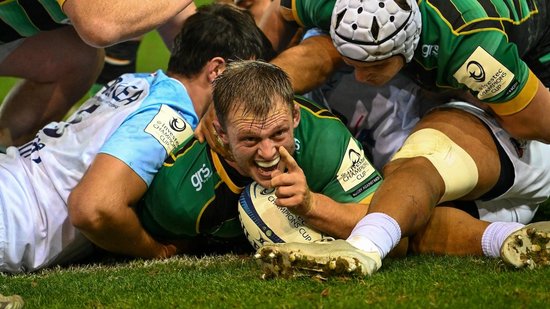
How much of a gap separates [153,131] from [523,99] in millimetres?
1780

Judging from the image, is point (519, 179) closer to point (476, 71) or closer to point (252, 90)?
point (476, 71)

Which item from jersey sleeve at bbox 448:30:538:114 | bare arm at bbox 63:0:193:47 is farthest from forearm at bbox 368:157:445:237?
bare arm at bbox 63:0:193:47

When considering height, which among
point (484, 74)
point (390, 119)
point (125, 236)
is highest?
point (484, 74)

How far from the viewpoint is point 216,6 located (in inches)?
231

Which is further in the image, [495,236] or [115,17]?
[115,17]

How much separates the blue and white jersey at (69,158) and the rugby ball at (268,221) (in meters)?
0.56

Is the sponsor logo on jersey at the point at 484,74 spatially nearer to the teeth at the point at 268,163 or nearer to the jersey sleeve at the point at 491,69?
the jersey sleeve at the point at 491,69

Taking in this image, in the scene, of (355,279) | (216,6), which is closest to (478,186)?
(355,279)

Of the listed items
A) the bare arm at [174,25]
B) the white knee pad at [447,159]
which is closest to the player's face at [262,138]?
the white knee pad at [447,159]

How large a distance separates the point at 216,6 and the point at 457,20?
1.49m

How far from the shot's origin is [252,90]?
4.63 metres

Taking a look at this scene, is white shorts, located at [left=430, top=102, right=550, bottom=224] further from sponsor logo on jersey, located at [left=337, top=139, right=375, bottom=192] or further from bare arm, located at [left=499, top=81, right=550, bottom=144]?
sponsor logo on jersey, located at [left=337, top=139, right=375, bottom=192]

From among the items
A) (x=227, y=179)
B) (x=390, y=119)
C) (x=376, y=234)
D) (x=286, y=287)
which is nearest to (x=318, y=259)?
(x=286, y=287)

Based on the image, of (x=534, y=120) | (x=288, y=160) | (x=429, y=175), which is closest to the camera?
(x=288, y=160)
